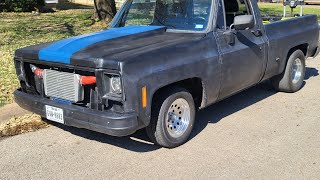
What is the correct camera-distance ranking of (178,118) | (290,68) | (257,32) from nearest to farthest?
1. (178,118)
2. (257,32)
3. (290,68)

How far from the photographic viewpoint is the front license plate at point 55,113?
456 centimetres

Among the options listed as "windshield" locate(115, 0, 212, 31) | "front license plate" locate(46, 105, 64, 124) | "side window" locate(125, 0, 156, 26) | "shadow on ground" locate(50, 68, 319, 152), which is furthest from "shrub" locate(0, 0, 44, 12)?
"front license plate" locate(46, 105, 64, 124)

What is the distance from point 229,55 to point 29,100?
2.48m

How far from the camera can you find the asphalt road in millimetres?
4285

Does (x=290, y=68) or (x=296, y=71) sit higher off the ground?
(x=290, y=68)

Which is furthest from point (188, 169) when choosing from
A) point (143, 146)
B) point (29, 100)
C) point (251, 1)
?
point (251, 1)

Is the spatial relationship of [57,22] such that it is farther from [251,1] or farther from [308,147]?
[308,147]

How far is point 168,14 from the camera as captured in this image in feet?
18.3

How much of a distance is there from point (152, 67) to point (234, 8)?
A: 2168 millimetres

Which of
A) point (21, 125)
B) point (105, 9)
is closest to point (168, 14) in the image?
point (21, 125)

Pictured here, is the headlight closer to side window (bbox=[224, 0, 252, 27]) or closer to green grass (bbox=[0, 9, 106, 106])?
side window (bbox=[224, 0, 252, 27])

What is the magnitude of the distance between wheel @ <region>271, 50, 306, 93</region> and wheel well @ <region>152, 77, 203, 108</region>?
234cm

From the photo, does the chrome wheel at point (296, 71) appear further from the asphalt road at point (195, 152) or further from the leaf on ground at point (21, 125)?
the leaf on ground at point (21, 125)

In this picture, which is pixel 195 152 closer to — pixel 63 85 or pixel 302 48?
pixel 63 85
